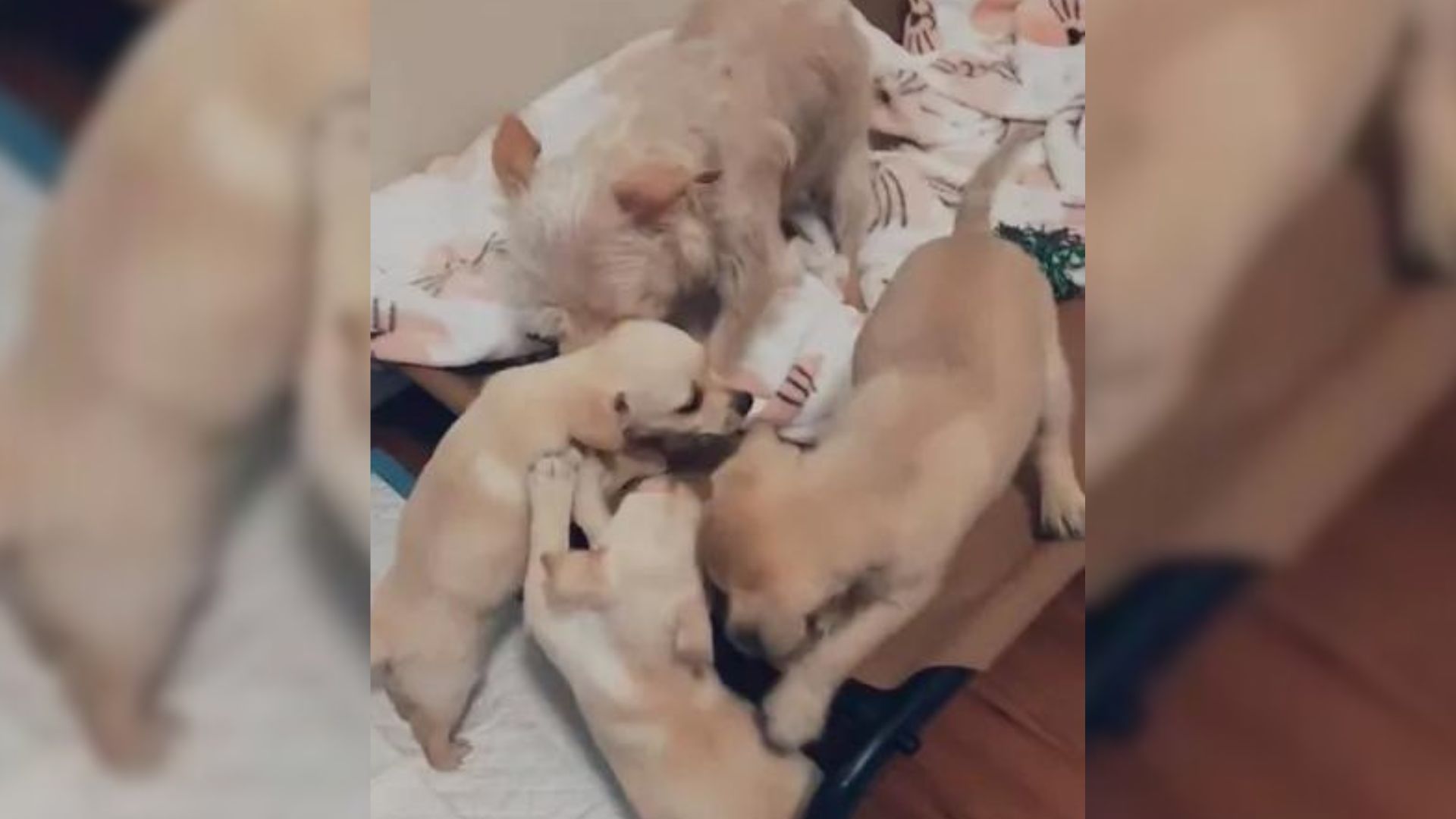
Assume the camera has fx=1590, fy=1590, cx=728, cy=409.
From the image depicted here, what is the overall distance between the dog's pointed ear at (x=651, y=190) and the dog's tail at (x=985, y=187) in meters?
0.18

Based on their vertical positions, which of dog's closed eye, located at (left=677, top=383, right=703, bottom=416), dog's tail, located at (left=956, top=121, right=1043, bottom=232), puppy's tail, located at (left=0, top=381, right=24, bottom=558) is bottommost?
dog's closed eye, located at (left=677, top=383, right=703, bottom=416)

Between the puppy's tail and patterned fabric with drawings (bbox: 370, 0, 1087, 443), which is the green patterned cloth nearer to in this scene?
patterned fabric with drawings (bbox: 370, 0, 1087, 443)

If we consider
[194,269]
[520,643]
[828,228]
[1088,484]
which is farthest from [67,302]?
[828,228]

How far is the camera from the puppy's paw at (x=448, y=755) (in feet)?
2.99

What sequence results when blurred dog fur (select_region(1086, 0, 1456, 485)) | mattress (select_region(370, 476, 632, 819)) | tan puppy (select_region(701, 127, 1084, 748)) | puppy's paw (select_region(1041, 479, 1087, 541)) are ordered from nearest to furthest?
blurred dog fur (select_region(1086, 0, 1456, 485)) < puppy's paw (select_region(1041, 479, 1087, 541)) < tan puppy (select_region(701, 127, 1084, 748)) < mattress (select_region(370, 476, 632, 819))

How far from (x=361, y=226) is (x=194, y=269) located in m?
0.03

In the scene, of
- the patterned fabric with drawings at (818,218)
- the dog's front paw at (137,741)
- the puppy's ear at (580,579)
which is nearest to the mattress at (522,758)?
the puppy's ear at (580,579)

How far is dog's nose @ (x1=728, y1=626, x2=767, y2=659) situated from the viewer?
2.85ft

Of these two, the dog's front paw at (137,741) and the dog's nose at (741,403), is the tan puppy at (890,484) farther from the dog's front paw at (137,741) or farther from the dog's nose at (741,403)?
the dog's front paw at (137,741)

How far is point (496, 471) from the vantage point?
89 centimetres

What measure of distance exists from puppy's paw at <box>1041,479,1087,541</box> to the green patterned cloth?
0.08 meters

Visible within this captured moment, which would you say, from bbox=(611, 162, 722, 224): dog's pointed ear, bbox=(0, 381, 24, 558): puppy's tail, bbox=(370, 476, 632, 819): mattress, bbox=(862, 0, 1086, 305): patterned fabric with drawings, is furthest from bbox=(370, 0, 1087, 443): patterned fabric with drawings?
bbox=(0, 381, 24, 558): puppy's tail

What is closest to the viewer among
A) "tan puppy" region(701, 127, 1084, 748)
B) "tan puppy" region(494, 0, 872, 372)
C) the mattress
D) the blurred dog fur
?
the blurred dog fur

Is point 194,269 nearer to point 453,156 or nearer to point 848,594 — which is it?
point 848,594
